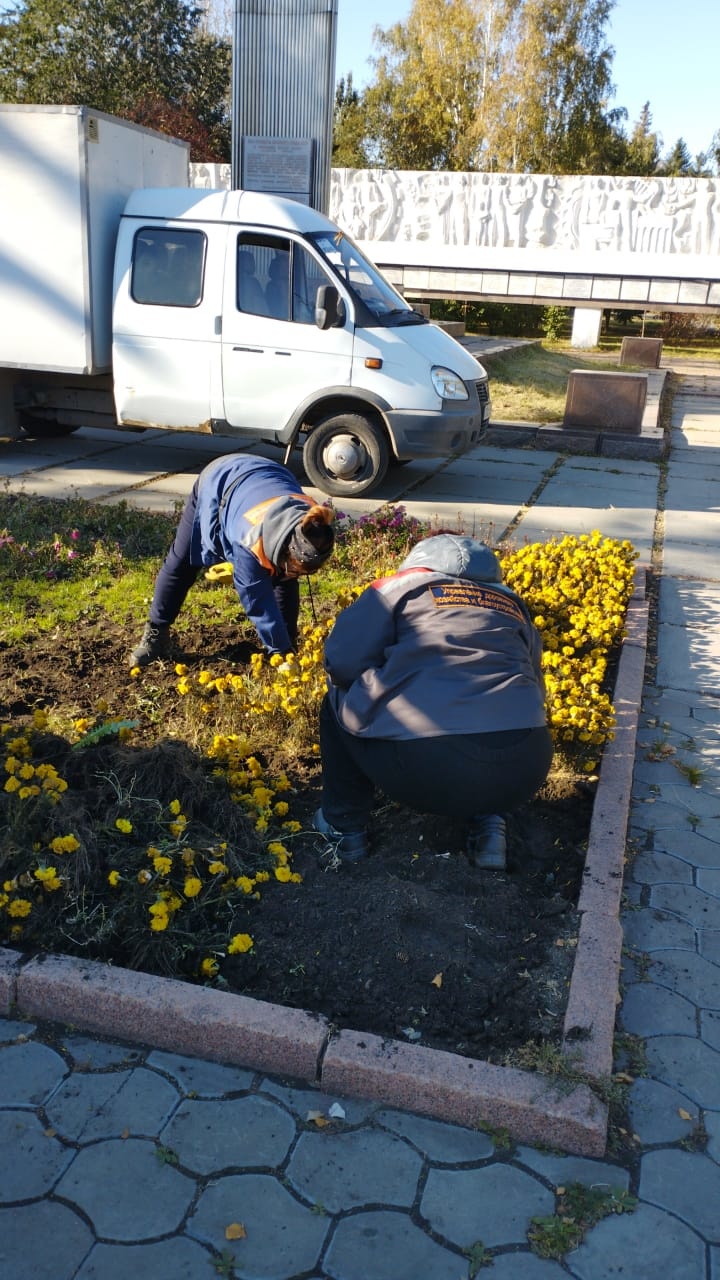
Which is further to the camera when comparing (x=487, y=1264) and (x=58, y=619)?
(x=58, y=619)

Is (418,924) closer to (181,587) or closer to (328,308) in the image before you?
(181,587)

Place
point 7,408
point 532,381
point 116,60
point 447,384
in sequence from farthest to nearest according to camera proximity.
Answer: point 116,60 < point 532,381 < point 7,408 < point 447,384

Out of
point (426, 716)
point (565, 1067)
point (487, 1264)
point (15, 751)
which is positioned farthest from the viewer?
point (15, 751)

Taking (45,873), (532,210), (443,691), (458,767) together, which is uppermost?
(532,210)

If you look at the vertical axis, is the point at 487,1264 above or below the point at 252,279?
below

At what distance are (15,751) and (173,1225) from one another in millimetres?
1870

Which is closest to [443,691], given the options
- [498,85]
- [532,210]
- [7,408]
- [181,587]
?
Result: [181,587]

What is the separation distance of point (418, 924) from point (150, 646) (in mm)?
2414

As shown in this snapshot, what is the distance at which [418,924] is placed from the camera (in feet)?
10.00

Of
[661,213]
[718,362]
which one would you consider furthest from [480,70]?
[718,362]

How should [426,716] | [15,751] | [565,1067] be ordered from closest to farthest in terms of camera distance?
1. [565,1067]
2. [426,716]
3. [15,751]

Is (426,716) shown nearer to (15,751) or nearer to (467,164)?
(15,751)

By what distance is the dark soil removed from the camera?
2.78m

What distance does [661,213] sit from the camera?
26672 millimetres
